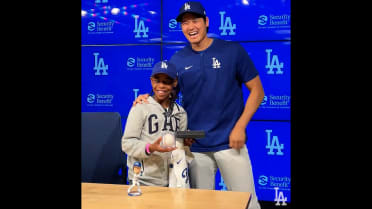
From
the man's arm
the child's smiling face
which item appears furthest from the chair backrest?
the man's arm

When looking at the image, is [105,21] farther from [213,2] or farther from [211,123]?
[211,123]

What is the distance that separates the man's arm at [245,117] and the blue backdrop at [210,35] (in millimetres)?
1326

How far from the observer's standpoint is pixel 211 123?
86.6 inches

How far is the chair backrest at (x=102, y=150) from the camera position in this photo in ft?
6.64

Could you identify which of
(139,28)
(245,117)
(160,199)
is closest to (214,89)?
(245,117)

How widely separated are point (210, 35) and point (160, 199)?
263cm

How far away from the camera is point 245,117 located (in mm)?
2166

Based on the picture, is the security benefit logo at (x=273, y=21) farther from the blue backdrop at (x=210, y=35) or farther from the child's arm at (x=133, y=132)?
the child's arm at (x=133, y=132)

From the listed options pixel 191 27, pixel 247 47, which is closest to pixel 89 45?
pixel 247 47

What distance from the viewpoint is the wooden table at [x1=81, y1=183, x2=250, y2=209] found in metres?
1.22

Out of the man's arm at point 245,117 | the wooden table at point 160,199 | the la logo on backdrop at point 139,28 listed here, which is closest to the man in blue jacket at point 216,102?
the man's arm at point 245,117

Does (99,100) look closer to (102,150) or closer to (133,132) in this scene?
(102,150)

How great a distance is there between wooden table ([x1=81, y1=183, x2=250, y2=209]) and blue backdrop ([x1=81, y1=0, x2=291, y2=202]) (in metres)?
2.27
